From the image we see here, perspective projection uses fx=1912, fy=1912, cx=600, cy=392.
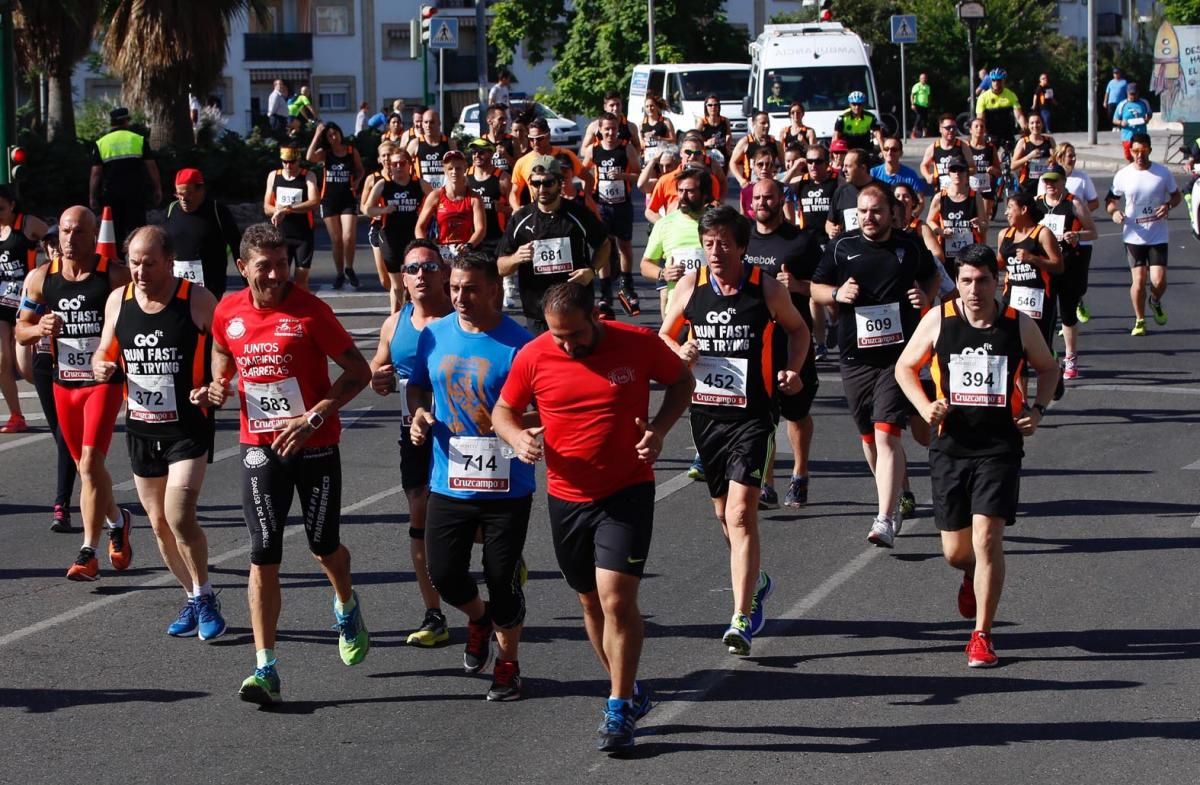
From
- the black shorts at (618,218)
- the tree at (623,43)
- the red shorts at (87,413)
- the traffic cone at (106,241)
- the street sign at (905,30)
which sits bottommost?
the red shorts at (87,413)

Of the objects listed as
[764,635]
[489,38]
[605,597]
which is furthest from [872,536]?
[489,38]

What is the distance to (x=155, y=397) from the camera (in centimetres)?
868

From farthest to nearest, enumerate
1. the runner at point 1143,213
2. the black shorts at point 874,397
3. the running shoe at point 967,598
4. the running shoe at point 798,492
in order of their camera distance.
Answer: the runner at point 1143,213, the running shoe at point 798,492, the black shorts at point 874,397, the running shoe at point 967,598

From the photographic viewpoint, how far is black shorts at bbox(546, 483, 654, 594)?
22.9 feet

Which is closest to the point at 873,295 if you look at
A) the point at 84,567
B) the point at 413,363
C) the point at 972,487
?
the point at 972,487

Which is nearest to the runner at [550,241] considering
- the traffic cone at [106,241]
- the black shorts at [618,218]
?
the traffic cone at [106,241]

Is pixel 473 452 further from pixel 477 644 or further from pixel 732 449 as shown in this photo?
pixel 732 449

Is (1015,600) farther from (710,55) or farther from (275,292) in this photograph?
(710,55)

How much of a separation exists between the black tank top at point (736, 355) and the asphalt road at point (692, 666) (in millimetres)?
1012

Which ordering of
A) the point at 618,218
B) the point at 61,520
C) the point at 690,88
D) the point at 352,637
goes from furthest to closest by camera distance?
1. the point at 690,88
2. the point at 618,218
3. the point at 61,520
4. the point at 352,637

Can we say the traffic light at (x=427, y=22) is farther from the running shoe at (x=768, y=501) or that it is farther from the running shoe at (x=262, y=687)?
the running shoe at (x=262, y=687)

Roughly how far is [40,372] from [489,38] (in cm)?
5057

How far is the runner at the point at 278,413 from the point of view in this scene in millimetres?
7625

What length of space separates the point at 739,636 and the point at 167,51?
23718 mm
